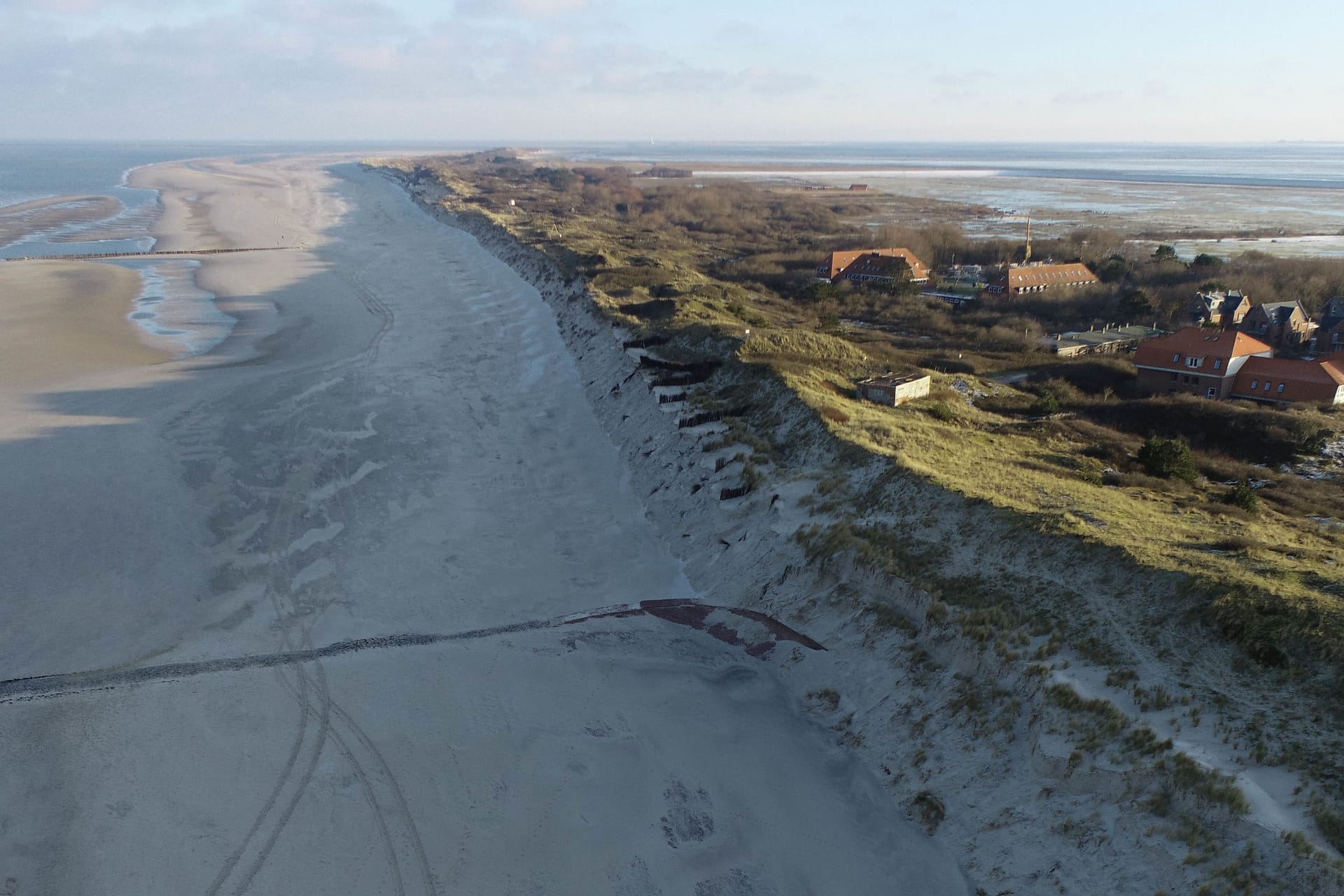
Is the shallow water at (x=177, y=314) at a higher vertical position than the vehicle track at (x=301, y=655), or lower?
higher

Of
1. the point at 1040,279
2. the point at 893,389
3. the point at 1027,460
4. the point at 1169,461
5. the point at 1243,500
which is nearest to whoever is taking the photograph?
the point at 1243,500

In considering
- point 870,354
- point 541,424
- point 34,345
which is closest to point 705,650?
point 541,424

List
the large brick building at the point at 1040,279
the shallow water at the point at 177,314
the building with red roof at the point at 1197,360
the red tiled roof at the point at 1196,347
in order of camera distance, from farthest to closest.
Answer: the large brick building at the point at 1040,279, the shallow water at the point at 177,314, the red tiled roof at the point at 1196,347, the building with red roof at the point at 1197,360

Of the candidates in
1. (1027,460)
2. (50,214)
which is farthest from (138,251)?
(1027,460)

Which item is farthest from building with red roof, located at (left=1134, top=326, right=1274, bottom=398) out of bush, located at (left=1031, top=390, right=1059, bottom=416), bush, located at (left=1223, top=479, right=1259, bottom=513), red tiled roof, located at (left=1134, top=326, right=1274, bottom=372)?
bush, located at (left=1223, top=479, right=1259, bottom=513)

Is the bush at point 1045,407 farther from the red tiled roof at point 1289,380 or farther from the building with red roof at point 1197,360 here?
the red tiled roof at point 1289,380

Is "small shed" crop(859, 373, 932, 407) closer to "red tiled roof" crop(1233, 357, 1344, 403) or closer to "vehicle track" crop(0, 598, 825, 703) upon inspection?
"vehicle track" crop(0, 598, 825, 703)

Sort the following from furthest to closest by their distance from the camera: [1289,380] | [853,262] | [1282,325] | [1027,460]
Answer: [853,262] < [1282,325] < [1289,380] < [1027,460]

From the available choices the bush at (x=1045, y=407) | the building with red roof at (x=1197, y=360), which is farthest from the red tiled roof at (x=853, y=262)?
the bush at (x=1045, y=407)

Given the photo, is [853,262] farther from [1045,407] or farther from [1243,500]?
[1243,500]
